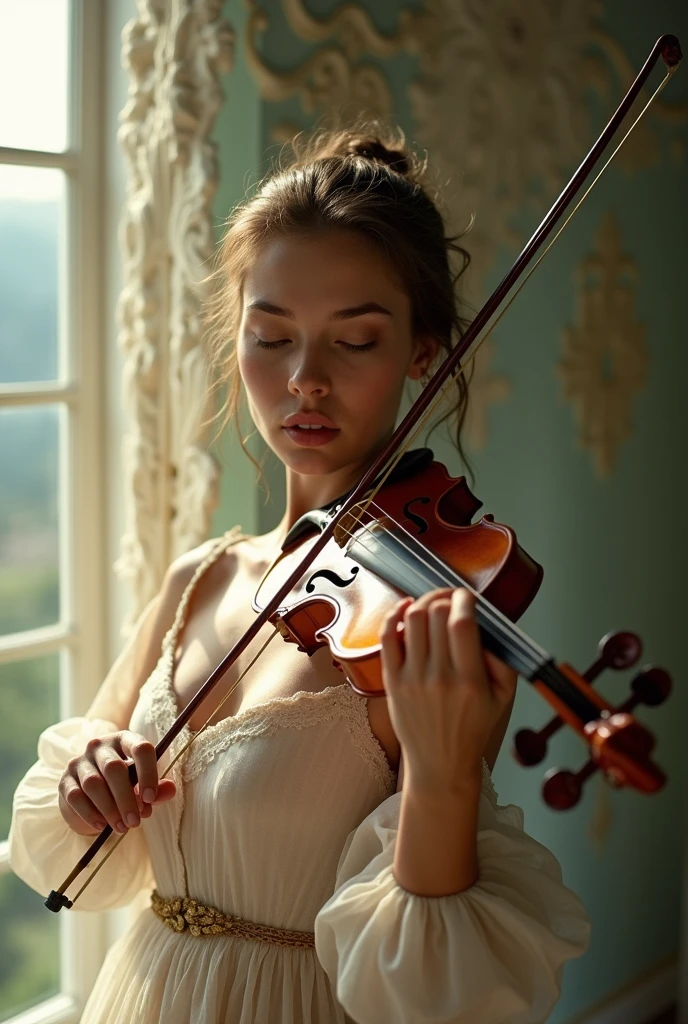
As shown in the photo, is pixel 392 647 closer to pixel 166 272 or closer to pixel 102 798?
pixel 102 798

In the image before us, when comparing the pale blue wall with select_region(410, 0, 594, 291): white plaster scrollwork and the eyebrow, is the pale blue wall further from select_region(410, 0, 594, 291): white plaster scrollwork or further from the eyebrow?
the eyebrow

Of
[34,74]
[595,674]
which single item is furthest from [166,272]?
[595,674]

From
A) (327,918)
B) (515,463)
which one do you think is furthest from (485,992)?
(515,463)

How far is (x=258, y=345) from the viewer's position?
4.03 ft

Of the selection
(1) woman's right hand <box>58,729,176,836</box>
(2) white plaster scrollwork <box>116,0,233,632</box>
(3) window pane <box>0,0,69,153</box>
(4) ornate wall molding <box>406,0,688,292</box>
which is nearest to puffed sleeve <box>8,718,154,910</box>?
(1) woman's right hand <box>58,729,176,836</box>

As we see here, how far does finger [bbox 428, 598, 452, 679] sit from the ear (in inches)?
18.8

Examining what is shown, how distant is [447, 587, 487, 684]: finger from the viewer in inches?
33.0

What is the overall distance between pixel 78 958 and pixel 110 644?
53 cm

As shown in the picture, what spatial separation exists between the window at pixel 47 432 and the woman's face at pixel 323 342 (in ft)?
1.99

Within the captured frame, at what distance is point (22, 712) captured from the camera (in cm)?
177

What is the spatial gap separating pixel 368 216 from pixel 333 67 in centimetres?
64

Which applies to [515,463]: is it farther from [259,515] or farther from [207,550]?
[207,550]

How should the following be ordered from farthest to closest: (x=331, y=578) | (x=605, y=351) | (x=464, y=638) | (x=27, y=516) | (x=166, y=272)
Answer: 1. (x=605, y=351)
2. (x=27, y=516)
3. (x=166, y=272)
4. (x=331, y=578)
5. (x=464, y=638)

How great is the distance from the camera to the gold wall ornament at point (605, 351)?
7.84ft
